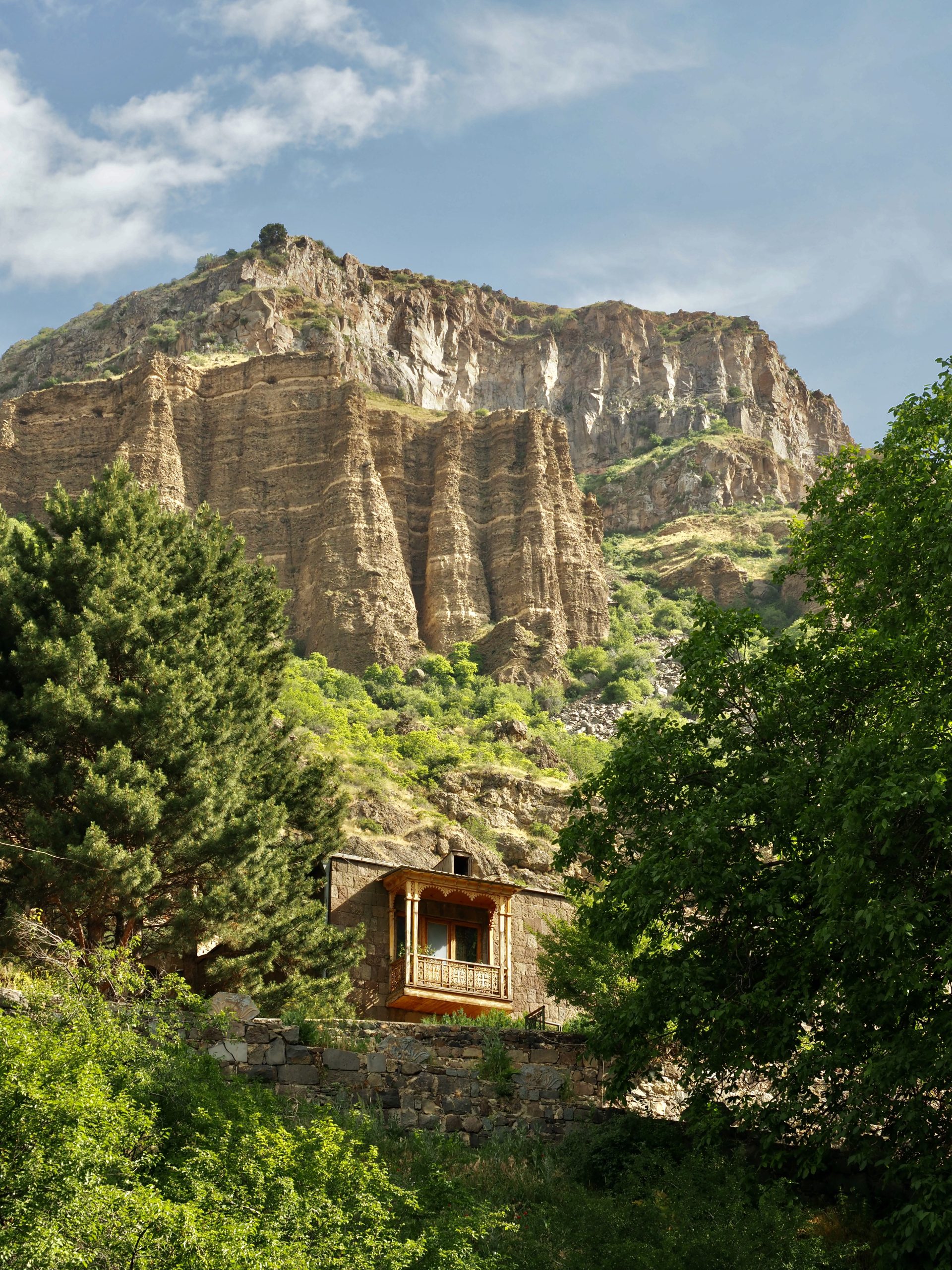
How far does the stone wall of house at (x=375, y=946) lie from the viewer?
2511 centimetres

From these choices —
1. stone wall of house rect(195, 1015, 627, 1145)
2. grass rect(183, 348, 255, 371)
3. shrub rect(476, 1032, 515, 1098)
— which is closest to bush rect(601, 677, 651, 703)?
grass rect(183, 348, 255, 371)

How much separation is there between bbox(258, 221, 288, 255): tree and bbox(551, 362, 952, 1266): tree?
332 feet

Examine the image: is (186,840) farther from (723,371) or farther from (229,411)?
(723,371)

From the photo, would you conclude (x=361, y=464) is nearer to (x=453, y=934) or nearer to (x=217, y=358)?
(x=217, y=358)

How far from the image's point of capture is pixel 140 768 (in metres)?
18.0

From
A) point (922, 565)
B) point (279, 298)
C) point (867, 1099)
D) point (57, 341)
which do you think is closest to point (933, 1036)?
point (867, 1099)

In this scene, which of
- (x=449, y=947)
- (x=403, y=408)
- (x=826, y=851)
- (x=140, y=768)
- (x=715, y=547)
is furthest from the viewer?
(x=715, y=547)

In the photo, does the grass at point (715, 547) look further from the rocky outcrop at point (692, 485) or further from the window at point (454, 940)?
the window at point (454, 940)

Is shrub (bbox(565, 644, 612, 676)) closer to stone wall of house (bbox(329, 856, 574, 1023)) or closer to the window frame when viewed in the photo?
stone wall of house (bbox(329, 856, 574, 1023))

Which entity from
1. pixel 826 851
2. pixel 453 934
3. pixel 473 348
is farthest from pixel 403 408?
pixel 826 851

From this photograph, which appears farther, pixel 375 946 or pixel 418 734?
pixel 418 734

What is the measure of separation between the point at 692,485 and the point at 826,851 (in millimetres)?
108699

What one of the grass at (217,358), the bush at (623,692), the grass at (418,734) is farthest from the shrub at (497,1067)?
the grass at (217,358)

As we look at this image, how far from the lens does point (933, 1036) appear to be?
11.9 meters
